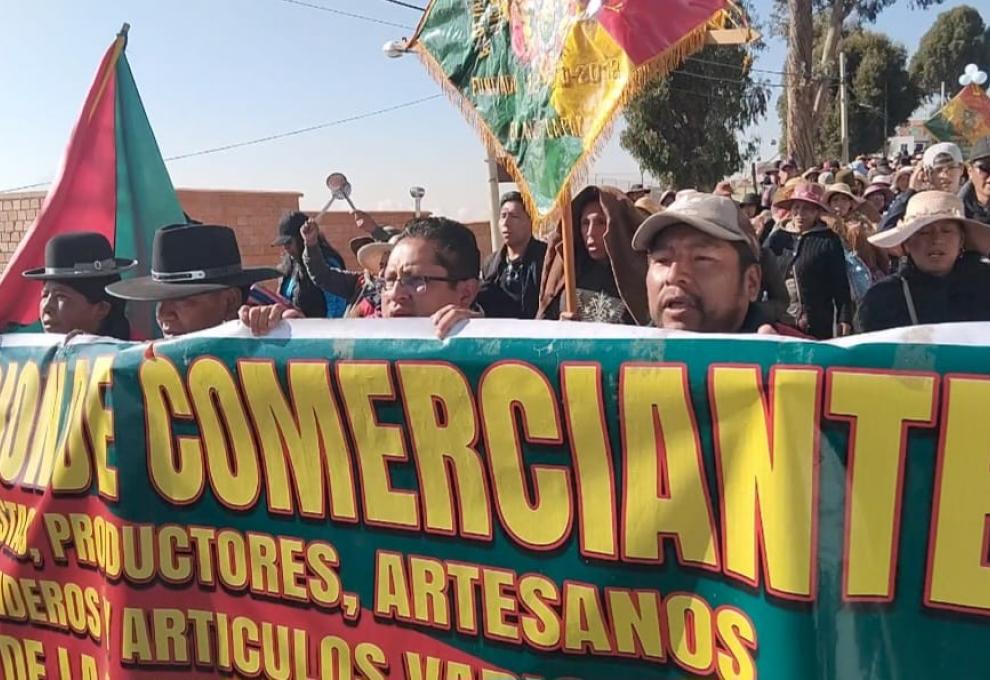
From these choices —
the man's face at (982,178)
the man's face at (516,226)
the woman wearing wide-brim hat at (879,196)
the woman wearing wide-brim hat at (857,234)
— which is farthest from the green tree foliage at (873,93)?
the man's face at (516,226)

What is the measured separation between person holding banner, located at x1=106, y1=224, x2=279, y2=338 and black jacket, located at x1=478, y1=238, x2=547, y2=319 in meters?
1.21

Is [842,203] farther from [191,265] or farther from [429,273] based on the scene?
[191,265]

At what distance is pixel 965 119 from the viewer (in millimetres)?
11703

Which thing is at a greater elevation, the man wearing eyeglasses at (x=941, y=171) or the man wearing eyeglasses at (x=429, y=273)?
the man wearing eyeglasses at (x=941, y=171)

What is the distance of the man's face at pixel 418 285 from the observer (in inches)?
92.5

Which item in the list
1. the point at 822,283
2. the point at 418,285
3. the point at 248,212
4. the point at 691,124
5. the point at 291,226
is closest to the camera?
the point at 418,285

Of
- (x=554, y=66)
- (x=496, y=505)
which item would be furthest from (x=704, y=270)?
(x=554, y=66)

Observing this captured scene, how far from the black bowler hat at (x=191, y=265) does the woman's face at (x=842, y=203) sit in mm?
4261

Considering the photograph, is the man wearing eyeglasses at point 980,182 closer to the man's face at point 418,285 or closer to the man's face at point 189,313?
the man's face at point 418,285

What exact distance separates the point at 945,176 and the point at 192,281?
594cm

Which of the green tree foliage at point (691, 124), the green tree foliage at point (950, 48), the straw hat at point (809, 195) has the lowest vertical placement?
the straw hat at point (809, 195)

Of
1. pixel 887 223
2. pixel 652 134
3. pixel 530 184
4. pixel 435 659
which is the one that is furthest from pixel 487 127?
pixel 652 134

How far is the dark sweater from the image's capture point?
15.2 ft

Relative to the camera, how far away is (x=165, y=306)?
8.36ft
